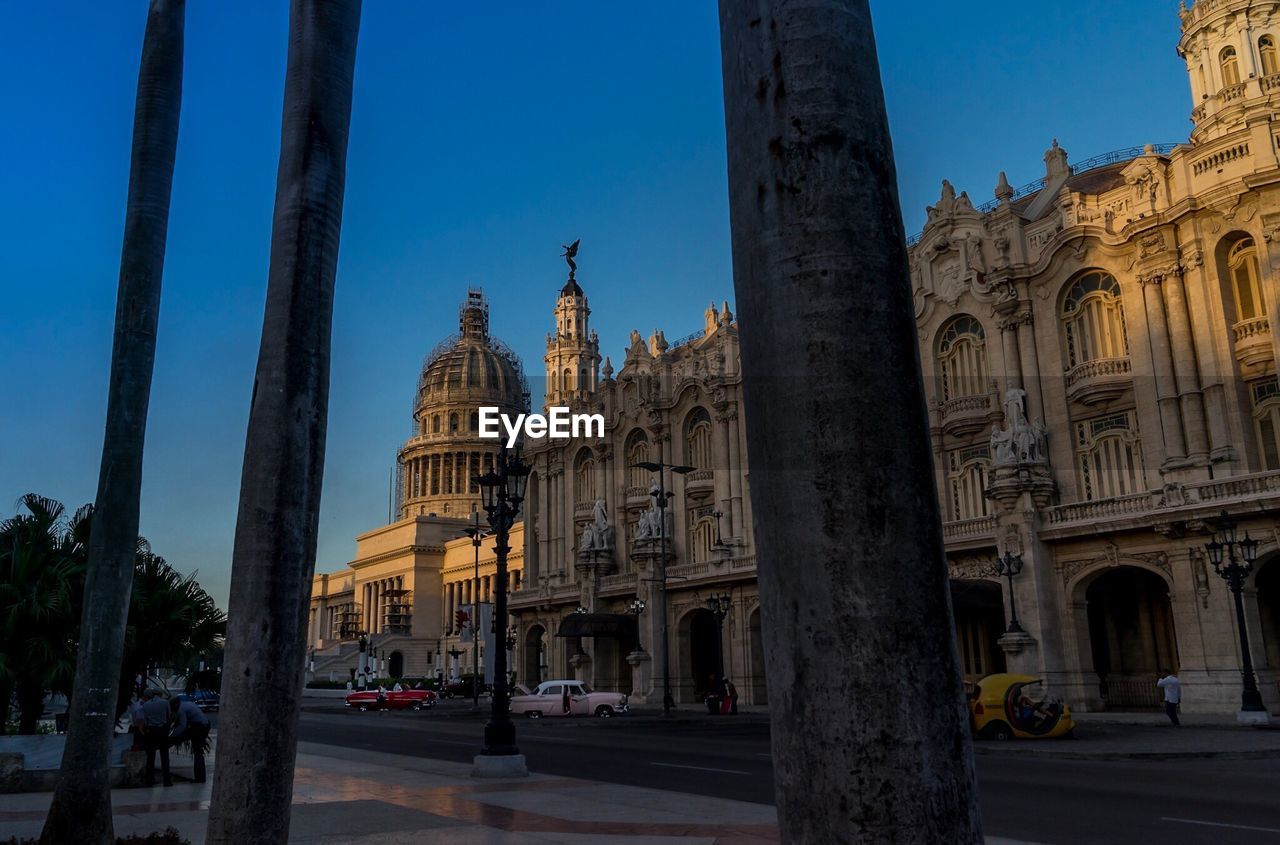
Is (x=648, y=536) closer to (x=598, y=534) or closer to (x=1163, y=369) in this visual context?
(x=598, y=534)

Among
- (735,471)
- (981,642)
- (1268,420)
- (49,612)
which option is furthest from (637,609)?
(49,612)

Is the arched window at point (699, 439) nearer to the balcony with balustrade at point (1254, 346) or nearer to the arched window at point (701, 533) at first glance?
the arched window at point (701, 533)

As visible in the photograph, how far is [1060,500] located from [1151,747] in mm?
16374

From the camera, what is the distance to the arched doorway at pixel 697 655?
52.2 meters

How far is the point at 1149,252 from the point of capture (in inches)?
1412

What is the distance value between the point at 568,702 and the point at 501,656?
25953mm

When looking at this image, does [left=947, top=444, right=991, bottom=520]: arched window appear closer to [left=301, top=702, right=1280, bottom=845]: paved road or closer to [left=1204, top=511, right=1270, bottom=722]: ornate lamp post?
[left=1204, top=511, right=1270, bottom=722]: ornate lamp post

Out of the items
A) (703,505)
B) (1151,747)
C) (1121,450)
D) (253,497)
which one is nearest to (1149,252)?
(1121,450)

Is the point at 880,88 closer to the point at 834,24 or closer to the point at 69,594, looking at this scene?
the point at 834,24

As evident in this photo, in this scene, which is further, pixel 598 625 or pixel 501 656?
pixel 598 625

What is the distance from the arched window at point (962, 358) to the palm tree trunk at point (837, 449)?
39585 millimetres

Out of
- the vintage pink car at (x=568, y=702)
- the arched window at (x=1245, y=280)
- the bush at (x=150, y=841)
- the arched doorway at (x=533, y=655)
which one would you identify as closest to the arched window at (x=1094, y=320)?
the arched window at (x=1245, y=280)

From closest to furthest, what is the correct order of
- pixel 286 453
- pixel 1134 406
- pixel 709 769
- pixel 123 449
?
pixel 286 453 → pixel 123 449 → pixel 709 769 → pixel 1134 406

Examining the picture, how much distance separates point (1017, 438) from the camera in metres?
36.3
